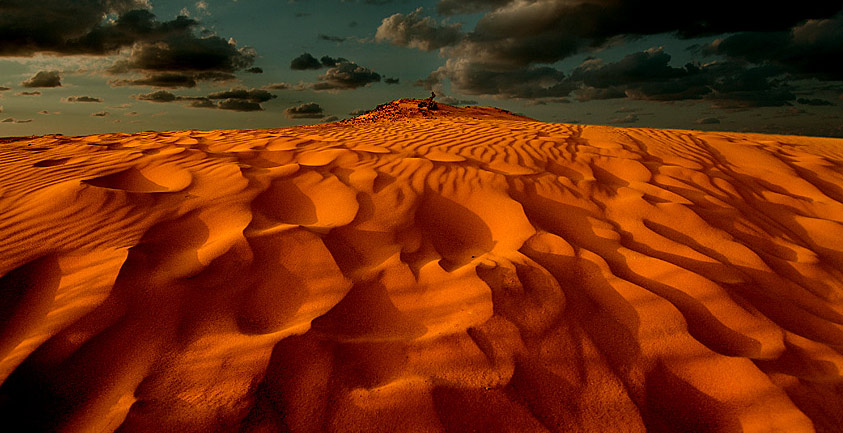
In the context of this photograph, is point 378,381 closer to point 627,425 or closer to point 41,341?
point 627,425

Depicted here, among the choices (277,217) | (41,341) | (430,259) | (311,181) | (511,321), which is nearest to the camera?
(41,341)

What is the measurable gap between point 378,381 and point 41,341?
1172 millimetres

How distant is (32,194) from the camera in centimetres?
253

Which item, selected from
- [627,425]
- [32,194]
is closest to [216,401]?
[627,425]

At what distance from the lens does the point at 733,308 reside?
1.64 metres

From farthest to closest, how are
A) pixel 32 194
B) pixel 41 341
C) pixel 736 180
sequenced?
pixel 736 180 → pixel 32 194 → pixel 41 341

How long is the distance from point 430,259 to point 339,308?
0.59 m

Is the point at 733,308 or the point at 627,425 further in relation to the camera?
the point at 733,308

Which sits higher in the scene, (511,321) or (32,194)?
(32,194)

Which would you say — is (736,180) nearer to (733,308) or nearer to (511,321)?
(733,308)

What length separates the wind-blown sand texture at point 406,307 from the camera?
1.14 m

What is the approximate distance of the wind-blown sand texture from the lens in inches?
45.1

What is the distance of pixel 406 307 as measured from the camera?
61.7 inches

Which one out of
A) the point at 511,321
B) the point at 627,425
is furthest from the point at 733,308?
the point at 511,321
